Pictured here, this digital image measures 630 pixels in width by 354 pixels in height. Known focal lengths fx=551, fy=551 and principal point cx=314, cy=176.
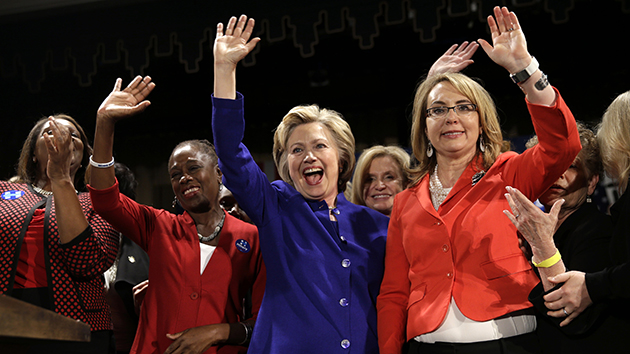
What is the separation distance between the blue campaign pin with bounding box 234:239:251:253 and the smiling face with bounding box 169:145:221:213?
0.20 m

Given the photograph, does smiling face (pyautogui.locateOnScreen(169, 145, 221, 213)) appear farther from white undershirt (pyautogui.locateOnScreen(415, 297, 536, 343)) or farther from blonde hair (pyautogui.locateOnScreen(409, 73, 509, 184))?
white undershirt (pyautogui.locateOnScreen(415, 297, 536, 343))

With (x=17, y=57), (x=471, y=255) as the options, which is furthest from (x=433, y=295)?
(x=17, y=57)

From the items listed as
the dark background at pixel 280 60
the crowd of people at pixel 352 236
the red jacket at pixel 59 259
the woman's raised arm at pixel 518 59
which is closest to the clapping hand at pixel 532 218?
the crowd of people at pixel 352 236

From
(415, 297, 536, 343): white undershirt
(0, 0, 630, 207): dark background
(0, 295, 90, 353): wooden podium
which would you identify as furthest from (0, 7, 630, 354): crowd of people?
(0, 0, 630, 207): dark background

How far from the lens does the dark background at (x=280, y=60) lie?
4309 millimetres

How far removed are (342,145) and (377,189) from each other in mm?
824

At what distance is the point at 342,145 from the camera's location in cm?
213

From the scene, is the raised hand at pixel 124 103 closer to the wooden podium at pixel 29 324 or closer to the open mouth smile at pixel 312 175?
the open mouth smile at pixel 312 175

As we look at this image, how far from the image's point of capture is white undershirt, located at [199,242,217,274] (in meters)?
2.17

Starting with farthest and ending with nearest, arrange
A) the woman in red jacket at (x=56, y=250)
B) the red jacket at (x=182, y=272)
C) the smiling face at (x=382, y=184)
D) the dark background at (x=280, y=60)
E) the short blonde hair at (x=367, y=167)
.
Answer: the dark background at (x=280, y=60) → the short blonde hair at (x=367, y=167) → the smiling face at (x=382, y=184) → the red jacket at (x=182, y=272) → the woman in red jacket at (x=56, y=250)

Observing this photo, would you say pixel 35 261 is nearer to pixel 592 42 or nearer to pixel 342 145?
pixel 342 145

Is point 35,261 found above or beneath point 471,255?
beneath

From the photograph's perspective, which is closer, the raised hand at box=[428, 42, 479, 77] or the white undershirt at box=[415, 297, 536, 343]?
the white undershirt at box=[415, 297, 536, 343]

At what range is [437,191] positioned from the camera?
1.84 meters
